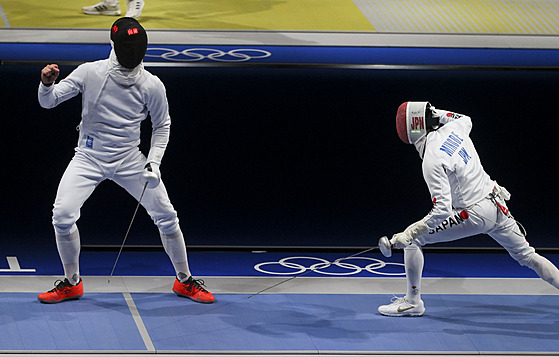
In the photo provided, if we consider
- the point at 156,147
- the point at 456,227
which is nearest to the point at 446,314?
the point at 456,227

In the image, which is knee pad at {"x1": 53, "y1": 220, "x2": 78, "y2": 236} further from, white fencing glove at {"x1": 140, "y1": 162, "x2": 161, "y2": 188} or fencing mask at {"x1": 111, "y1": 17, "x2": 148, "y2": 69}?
fencing mask at {"x1": 111, "y1": 17, "x2": 148, "y2": 69}

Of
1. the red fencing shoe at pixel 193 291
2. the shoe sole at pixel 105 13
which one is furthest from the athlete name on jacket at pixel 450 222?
the shoe sole at pixel 105 13

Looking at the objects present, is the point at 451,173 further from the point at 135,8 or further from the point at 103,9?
the point at 103,9

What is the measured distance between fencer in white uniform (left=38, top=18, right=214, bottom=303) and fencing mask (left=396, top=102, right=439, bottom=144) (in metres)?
1.31

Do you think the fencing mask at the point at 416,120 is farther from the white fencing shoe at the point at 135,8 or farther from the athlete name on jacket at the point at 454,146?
the white fencing shoe at the point at 135,8

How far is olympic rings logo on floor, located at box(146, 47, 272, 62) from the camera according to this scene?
5.97 metres

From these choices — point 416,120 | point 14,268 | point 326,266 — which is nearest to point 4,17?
point 14,268

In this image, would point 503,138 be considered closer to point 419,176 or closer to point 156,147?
point 419,176

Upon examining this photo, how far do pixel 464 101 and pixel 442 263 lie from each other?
3.70 ft

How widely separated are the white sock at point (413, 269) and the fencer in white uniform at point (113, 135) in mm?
1133

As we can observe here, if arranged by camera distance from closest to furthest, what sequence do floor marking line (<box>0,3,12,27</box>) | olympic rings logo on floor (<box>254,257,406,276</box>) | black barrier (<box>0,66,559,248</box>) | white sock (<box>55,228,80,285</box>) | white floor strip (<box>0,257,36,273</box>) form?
white sock (<box>55,228,80,285</box>)
white floor strip (<box>0,257,36,273</box>)
olympic rings logo on floor (<box>254,257,406,276</box>)
black barrier (<box>0,66,559,248</box>)
floor marking line (<box>0,3,12,27</box>)

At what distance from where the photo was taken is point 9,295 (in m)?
4.99

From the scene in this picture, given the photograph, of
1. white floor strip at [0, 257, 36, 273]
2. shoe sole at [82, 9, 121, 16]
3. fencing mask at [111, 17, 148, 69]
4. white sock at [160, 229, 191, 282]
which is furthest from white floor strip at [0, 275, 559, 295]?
shoe sole at [82, 9, 121, 16]

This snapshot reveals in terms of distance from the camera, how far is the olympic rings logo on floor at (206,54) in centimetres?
597
